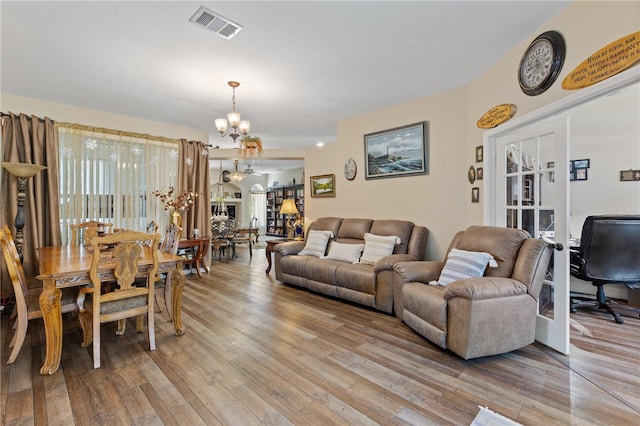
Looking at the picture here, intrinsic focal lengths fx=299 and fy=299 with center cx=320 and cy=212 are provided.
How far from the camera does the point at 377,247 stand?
4000 millimetres

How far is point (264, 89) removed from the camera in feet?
12.3

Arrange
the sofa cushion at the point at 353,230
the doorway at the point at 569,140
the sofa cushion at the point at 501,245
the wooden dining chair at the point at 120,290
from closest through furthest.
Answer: the doorway at the point at 569,140, the wooden dining chair at the point at 120,290, the sofa cushion at the point at 501,245, the sofa cushion at the point at 353,230

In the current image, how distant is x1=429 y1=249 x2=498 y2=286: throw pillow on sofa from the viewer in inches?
107

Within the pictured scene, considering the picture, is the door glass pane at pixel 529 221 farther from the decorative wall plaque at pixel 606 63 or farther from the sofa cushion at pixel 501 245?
the decorative wall plaque at pixel 606 63

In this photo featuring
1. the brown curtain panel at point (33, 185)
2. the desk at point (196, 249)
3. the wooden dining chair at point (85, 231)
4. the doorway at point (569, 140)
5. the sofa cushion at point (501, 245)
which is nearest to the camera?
the doorway at point (569, 140)

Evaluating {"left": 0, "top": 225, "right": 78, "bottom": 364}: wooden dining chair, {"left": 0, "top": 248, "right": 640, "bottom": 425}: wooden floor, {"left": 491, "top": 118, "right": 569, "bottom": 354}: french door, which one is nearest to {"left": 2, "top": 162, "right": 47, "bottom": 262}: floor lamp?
{"left": 0, "top": 248, "right": 640, "bottom": 425}: wooden floor

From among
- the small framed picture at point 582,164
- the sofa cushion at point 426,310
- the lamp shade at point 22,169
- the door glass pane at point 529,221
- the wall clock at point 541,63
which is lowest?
the sofa cushion at point 426,310

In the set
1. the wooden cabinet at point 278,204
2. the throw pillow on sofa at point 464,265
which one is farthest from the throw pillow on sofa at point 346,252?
the wooden cabinet at point 278,204

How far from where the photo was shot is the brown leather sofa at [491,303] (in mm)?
2277

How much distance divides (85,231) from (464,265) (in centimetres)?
462

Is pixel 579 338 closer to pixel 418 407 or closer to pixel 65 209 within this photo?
pixel 418 407

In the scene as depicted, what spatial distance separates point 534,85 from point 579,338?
2.32 m

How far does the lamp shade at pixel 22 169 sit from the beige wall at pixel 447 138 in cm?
398

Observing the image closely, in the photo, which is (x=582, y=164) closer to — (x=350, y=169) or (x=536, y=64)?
(x=536, y=64)
